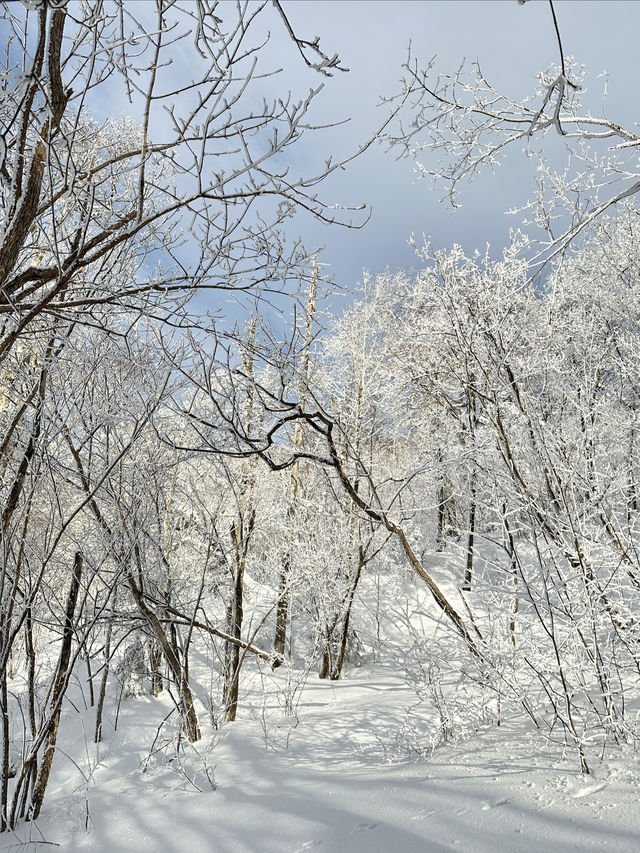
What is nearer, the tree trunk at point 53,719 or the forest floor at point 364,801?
the forest floor at point 364,801

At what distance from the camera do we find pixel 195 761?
165 inches

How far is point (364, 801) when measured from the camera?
8.01 feet

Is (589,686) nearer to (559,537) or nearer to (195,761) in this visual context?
(559,537)

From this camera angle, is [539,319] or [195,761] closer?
[195,761]

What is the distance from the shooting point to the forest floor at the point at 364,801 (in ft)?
6.28

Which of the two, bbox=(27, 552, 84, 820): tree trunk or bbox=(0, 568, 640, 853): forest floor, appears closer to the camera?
bbox=(0, 568, 640, 853): forest floor

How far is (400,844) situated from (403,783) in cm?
66

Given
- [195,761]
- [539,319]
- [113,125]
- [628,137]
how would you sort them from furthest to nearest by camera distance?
1. [539,319]
2. [113,125]
3. [195,761]
4. [628,137]

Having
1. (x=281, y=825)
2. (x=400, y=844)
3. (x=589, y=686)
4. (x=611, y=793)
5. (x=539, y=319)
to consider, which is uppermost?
(x=539, y=319)

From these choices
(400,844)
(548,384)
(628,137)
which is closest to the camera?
(400,844)

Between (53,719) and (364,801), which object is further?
(53,719)

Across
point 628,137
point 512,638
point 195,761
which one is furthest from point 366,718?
point 628,137

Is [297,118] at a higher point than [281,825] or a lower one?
higher

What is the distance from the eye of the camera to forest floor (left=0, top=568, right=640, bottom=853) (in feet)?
6.28
